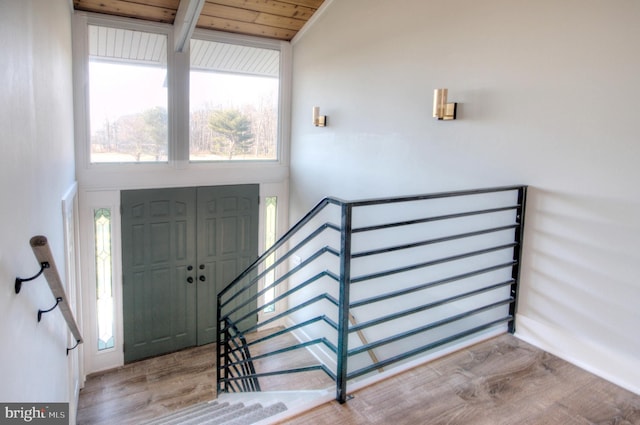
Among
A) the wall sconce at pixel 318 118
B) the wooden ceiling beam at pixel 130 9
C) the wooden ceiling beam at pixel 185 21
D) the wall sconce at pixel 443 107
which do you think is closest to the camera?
the wall sconce at pixel 443 107

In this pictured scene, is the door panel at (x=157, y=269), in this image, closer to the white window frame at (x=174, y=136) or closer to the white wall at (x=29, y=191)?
A: the white window frame at (x=174, y=136)

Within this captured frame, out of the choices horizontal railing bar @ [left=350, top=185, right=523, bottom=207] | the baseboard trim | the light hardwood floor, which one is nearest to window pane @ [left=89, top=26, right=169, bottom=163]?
horizontal railing bar @ [left=350, top=185, right=523, bottom=207]

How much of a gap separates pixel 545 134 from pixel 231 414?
2.68 meters

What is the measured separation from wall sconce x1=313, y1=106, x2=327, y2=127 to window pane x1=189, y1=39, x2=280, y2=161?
0.92 m

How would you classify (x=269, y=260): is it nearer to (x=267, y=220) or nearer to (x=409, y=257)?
(x=267, y=220)

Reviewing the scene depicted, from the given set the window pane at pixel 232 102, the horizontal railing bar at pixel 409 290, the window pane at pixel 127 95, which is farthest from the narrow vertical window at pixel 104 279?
the horizontal railing bar at pixel 409 290

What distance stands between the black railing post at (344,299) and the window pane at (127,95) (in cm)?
A: 378

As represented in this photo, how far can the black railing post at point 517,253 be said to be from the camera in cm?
272

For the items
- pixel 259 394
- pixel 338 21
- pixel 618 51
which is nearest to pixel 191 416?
pixel 259 394

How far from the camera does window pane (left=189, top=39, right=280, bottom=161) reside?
5.23m

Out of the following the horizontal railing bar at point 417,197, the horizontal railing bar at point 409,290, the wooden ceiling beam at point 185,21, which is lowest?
the horizontal railing bar at point 409,290

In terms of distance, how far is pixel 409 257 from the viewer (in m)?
3.70

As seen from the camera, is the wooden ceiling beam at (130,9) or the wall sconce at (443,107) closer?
the wall sconce at (443,107)

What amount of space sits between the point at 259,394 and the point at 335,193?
7.59 feet
